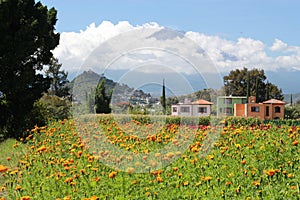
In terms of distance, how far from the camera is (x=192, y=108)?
10406mm

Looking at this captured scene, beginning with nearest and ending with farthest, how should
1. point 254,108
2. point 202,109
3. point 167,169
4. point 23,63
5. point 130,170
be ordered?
1. point 130,170
2. point 167,169
3. point 202,109
4. point 23,63
5. point 254,108

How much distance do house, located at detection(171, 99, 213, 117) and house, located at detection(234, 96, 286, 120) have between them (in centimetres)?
2000

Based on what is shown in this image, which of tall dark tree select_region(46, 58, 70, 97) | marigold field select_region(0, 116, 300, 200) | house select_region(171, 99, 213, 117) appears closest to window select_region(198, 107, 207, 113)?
house select_region(171, 99, 213, 117)

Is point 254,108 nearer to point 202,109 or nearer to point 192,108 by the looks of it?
point 202,109

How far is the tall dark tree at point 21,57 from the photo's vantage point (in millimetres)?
11305

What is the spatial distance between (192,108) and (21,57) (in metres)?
4.94

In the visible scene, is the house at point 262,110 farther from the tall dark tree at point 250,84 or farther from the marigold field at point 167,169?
the marigold field at point 167,169

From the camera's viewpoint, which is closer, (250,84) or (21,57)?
(21,57)

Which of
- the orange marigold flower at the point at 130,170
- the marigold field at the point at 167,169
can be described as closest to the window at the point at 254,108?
the marigold field at the point at 167,169

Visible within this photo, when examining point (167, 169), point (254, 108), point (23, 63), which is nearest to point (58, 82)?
point (254, 108)

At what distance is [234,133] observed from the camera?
598 centimetres

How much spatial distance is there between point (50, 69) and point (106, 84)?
32372 mm

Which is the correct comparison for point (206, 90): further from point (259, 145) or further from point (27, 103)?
point (27, 103)

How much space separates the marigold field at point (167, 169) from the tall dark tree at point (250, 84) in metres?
39.7
